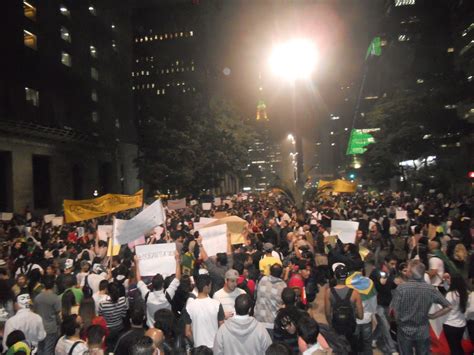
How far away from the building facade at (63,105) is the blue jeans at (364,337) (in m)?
28.1

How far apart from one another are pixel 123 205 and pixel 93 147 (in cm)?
3096

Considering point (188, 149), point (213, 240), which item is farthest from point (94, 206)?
point (188, 149)

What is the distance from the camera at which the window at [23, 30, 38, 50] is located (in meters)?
34.9

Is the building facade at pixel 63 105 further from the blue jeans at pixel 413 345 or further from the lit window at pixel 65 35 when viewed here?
the blue jeans at pixel 413 345

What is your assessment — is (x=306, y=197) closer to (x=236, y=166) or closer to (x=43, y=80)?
(x=236, y=166)

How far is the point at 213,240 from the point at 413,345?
4946 mm

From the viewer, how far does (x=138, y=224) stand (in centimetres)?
988

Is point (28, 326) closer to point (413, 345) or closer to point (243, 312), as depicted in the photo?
point (243, 312)

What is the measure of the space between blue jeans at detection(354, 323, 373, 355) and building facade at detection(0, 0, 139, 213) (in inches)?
1105

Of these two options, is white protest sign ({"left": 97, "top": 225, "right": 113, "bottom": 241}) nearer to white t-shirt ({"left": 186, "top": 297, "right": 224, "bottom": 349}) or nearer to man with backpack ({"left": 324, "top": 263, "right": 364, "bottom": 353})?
white t-shirt ({"left": 186, "top": 297, "right": 224, "bottom": 349})

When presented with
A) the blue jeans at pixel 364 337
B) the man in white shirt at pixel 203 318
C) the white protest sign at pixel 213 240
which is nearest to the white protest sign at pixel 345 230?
the white protest sign at pixel 213 240

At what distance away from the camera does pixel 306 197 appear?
21.8 metres

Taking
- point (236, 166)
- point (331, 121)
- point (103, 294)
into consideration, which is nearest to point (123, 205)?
point (103, 294)

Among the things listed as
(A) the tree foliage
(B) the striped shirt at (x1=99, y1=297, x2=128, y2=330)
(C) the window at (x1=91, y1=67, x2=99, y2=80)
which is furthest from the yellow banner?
(C) the window at (x1=91, y1=67, x2=99, y2=80)
